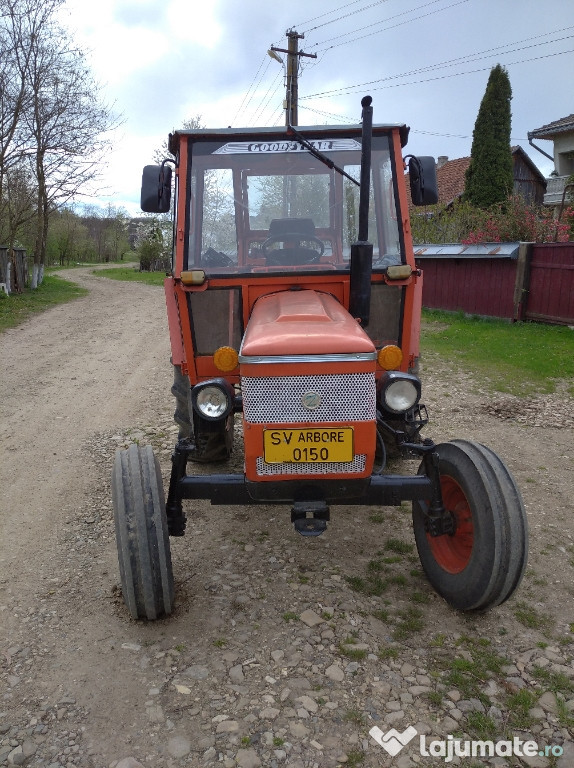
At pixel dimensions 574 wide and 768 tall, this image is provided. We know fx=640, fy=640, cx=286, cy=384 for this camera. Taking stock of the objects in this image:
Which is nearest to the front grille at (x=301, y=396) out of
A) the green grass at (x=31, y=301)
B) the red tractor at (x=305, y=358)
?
the red tractor at (x=305, y=358)

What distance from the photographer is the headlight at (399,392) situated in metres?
3.35

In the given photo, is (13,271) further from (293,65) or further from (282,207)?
(282,207)

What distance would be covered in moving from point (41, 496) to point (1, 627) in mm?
1697

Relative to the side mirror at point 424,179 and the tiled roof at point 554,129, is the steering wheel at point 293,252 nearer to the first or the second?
the side mirror at point 424,179

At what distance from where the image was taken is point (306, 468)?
9.93ft

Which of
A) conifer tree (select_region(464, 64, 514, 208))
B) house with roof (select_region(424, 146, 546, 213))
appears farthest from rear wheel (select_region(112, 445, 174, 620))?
house with roof (select_region(424, 146, 546, 213))

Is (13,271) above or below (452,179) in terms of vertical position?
below

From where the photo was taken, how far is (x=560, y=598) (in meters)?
3.55

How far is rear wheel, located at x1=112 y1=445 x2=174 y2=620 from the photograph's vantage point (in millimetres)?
3078

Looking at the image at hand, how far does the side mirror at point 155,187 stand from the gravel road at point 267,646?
213 centimetres

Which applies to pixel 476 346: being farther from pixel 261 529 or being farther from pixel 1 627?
pixel 1 627

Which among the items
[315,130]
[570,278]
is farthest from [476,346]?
[315,130]

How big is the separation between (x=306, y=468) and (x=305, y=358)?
52cm

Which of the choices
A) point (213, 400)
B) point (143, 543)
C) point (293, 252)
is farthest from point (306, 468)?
point (293, 252)
